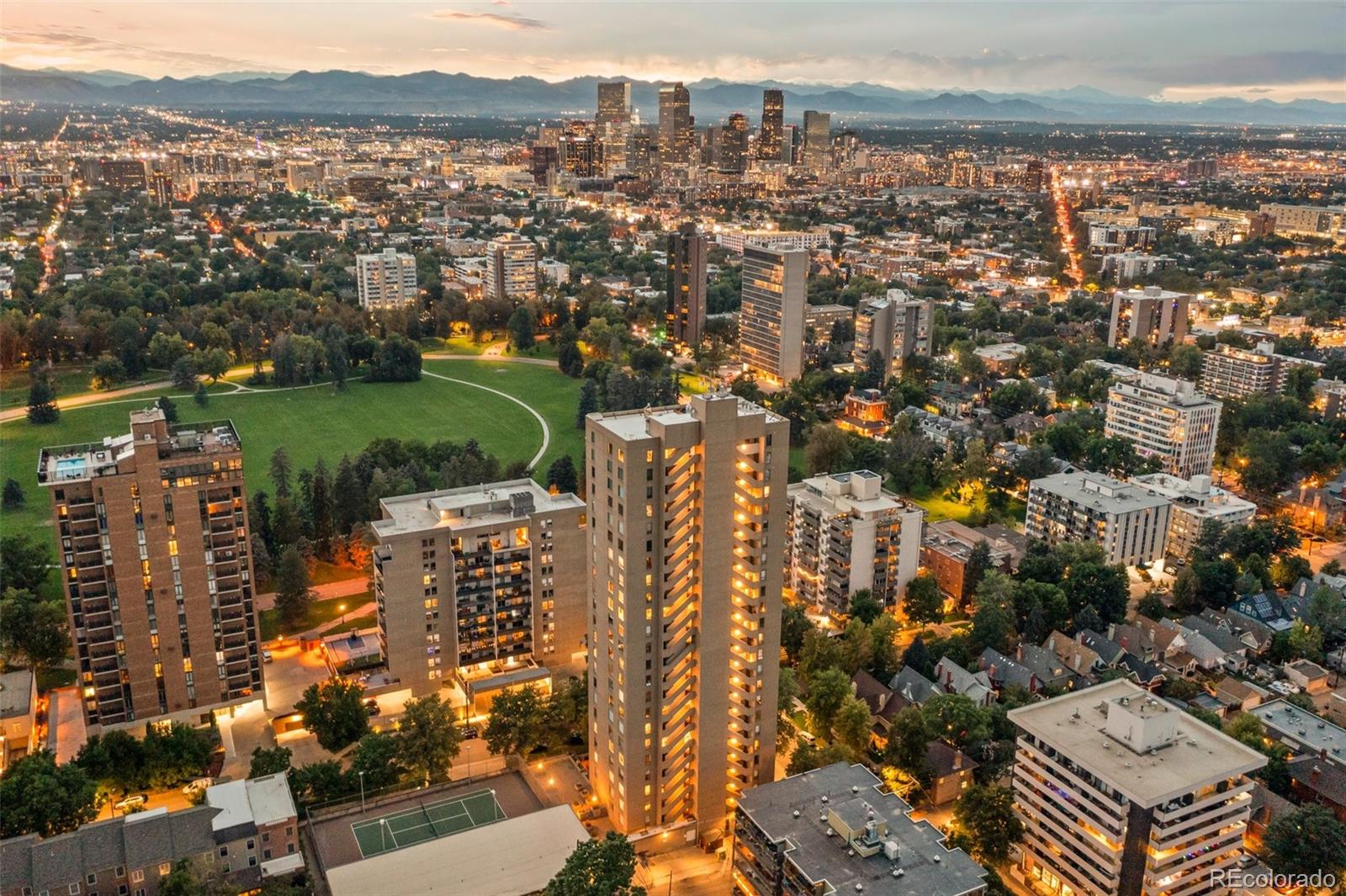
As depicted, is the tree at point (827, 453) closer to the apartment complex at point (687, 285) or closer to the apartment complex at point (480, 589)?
the apartment complex at point (480, 589)

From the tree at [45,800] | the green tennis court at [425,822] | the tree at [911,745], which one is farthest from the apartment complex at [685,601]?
the tree at [45,800]

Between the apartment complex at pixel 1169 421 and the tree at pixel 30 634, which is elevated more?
the apartment complex at pixel 1169 421

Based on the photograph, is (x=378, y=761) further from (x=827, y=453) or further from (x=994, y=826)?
(x=827, y=453)

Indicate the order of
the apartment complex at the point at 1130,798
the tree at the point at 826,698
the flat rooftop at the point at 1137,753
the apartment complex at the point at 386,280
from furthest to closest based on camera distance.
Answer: the apartment complex at the point at 386,280 < the tree at the point at 826,698 < the flat rooftop at the point at 1137,753 < the apartment complex at the point at 1130,798

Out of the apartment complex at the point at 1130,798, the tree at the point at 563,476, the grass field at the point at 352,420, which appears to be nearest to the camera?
the apartment complex at the point at 1130,798

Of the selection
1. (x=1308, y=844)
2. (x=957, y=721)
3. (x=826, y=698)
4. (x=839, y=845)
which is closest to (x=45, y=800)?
(x=839, y=845)

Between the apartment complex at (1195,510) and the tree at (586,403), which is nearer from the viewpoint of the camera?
the apartment complex at (1195,510)

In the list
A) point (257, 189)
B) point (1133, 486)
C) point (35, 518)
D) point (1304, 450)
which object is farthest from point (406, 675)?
point (257, 189)
